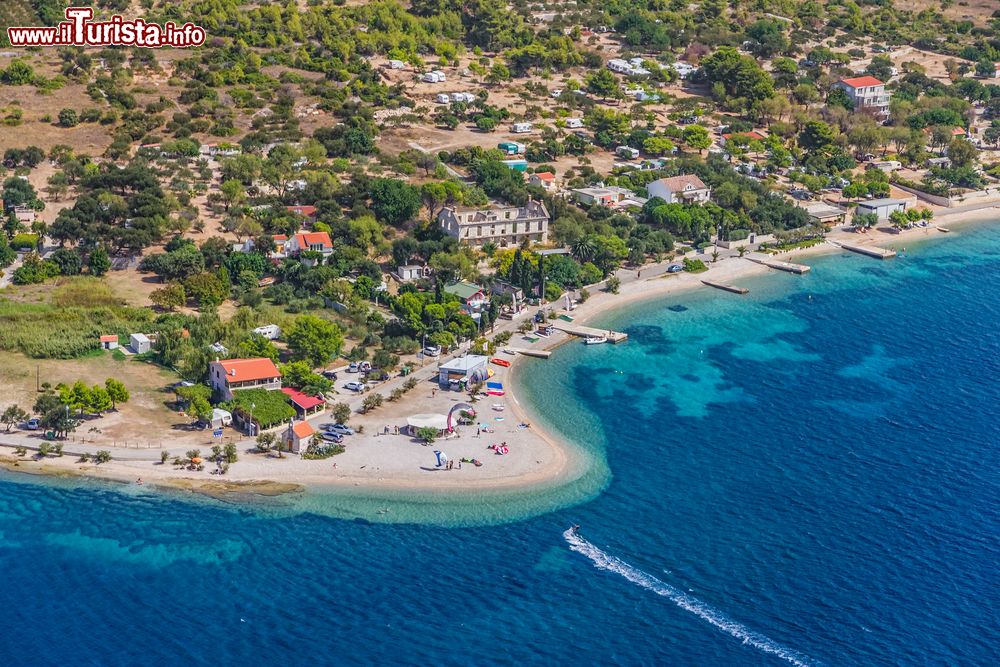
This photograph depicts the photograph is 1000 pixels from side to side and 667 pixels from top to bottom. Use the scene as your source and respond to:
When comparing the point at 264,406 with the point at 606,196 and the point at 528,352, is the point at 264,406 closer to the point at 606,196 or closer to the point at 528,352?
the point at 528,352

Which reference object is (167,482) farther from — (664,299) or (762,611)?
(664,299)

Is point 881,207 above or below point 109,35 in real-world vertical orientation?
below

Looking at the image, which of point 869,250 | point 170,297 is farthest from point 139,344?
point 869,250

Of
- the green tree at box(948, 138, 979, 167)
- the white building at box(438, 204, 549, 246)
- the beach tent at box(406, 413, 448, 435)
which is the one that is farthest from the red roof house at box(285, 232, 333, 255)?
the green tree at box(948, 138, 979, 167)

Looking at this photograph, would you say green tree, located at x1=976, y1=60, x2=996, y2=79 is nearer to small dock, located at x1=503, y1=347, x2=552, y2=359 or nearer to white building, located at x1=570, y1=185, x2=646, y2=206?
white building, located at x1=570, y1=185, x2=646, y2=206

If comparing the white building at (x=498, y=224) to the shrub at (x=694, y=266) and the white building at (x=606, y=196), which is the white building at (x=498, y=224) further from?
the shrub at (x=694, y=266)

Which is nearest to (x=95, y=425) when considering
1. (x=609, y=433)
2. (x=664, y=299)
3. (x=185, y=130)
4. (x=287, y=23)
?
(x=609, y=433)
